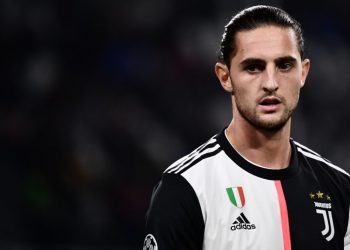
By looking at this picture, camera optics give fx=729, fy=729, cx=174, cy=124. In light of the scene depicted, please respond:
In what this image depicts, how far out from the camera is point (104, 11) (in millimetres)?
7129

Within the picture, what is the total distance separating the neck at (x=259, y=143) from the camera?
113 inches

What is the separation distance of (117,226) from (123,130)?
915mm

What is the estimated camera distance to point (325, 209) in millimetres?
2891

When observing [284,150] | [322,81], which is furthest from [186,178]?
[322,81]

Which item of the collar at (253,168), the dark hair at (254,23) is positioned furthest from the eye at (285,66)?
the collar at (253,168)

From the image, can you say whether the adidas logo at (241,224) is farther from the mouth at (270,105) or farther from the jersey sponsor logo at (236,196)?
the mouth at (270,105)

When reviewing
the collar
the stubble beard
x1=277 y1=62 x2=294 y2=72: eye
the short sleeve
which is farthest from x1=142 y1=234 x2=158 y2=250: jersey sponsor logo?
x1=277 y1=62 x2=294 y2=72: eye

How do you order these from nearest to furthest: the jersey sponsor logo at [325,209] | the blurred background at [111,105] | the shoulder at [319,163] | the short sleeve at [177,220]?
the short sleeve at [177,220] → the jersey sponsor logo at [325,209] → the shoulder at [319,163] → the blurred background at [111,105]

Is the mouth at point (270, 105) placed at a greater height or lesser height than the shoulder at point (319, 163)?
greater

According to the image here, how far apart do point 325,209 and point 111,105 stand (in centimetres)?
407

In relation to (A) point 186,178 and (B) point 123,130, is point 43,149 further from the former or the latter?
(A) point 186,178

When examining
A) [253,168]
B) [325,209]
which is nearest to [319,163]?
[325,209]

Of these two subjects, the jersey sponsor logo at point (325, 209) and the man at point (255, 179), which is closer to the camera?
the man at point (255, 179)

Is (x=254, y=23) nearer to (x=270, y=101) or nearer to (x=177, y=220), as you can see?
(x=270, y=101)
